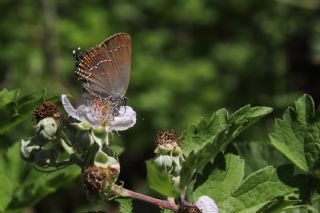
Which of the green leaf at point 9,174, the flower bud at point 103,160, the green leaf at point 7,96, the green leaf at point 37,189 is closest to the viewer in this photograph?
the green leaf at point 37,189

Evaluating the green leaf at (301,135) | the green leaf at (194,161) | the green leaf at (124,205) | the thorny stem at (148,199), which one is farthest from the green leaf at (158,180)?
the green leaf at (301,135)

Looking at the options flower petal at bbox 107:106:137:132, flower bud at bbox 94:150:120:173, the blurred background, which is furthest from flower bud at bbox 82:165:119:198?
the blurred background

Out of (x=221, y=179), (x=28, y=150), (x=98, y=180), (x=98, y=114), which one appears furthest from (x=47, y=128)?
(x=221, y=179)

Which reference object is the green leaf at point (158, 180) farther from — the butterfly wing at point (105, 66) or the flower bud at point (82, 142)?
the butterfly wing at point (105, 66)

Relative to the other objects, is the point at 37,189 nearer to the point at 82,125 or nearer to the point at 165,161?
the point at 82,125

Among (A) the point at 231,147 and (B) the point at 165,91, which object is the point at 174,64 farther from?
(A) the point at 231,147

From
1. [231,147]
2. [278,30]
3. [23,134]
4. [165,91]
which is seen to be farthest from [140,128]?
[231,147]
